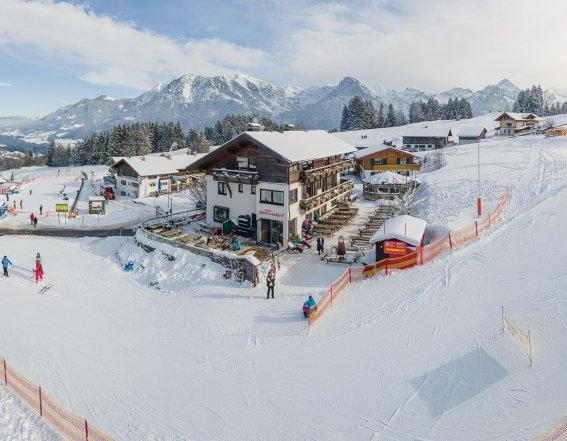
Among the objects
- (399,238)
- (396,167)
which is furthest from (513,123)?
(399,238)

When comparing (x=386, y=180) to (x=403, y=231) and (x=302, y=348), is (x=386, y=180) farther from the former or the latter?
(x=302, y=348)

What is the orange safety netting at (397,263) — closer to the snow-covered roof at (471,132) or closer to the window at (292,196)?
the window at (292,196)

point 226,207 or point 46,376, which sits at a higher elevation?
point 226,207

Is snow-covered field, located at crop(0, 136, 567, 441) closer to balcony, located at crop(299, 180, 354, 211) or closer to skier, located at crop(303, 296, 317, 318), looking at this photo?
skier, located at crop(303, 296, 317, 318)

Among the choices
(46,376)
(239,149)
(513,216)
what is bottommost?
(46,376)

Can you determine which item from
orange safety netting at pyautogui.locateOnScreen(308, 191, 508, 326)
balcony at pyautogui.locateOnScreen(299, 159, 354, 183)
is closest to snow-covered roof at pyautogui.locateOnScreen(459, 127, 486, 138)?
balcony at pyautogui.locateOnScreen(299, 159, 354, 183)

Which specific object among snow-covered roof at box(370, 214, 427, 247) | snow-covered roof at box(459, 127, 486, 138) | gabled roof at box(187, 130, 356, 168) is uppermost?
snow-covered roof at box(459, 127, 486, 138)

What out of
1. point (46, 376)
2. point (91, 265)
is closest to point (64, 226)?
point (91, 265)

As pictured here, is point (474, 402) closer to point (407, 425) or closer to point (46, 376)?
point (407, 425)
